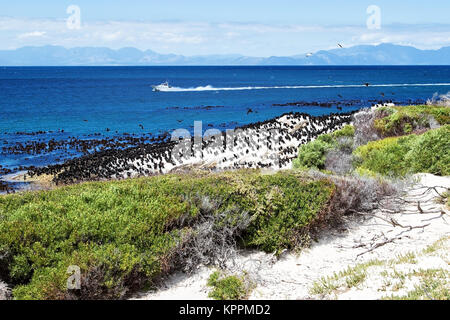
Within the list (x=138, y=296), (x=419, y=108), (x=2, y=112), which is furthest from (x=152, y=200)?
(x=2, y=112)

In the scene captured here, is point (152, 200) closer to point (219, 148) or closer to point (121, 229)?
point (121, 229)

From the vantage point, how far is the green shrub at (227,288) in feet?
18.9

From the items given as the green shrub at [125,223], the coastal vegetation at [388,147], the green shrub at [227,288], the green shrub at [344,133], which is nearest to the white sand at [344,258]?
the green shrub at [227,288]

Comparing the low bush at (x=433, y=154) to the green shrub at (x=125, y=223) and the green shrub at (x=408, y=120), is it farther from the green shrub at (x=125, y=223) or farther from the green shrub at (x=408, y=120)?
the green shrub at (x=408, y=120)

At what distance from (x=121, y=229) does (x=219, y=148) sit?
17457mm

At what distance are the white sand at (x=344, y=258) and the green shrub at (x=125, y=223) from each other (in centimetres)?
38

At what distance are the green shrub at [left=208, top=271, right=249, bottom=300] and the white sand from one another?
0.15 metres

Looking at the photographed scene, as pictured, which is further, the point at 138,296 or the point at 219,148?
the point at 219,148

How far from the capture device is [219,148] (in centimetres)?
2372

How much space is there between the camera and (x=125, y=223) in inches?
257

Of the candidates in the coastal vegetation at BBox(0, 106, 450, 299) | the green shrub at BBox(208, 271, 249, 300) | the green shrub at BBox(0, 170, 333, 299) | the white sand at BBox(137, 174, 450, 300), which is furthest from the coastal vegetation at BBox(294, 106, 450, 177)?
the green shrub at BBox(208, 271, 249, 300)

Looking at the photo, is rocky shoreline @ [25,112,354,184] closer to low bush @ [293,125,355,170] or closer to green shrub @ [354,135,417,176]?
low bush @ [293,125,355,170]

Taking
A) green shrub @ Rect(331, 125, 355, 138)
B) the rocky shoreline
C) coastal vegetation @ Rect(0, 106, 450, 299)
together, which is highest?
green shrub @ Rect(331, 125, 355, 138)

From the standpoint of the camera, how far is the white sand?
589 cm
